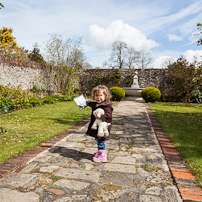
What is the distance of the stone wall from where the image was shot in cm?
1673

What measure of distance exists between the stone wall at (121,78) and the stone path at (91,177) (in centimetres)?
1340

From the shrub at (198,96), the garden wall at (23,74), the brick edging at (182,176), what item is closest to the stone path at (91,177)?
the brick edging at (182,176)

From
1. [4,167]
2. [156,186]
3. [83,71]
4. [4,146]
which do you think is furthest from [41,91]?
→ [156,186]

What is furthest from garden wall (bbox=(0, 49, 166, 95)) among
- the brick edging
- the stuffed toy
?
the brick edging

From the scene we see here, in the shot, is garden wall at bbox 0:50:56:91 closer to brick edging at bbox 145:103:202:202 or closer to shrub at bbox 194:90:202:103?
brick edging at bbox 145:103:202:202

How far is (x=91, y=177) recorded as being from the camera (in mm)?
2518

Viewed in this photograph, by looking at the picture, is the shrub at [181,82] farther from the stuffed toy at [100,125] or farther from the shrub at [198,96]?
the stuffed toy at [100,125]

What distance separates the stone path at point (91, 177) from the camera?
2.10m

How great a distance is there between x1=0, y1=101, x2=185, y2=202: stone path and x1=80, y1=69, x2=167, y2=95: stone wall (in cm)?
1340

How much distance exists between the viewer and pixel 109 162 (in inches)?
120

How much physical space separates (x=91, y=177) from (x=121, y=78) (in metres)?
15.5

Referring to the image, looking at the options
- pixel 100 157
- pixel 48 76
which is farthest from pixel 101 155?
pixel 48 76

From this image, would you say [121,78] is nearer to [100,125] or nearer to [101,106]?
[101,106]

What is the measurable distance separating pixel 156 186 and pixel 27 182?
157 centimetres
